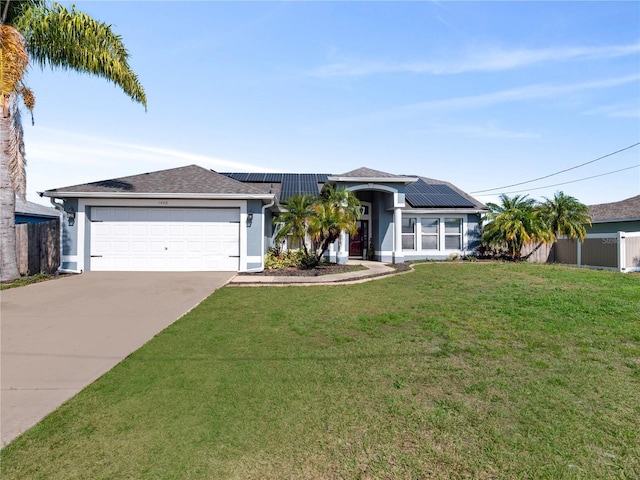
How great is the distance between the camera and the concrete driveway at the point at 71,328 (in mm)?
3529

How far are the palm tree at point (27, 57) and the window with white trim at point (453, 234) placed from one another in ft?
53.1

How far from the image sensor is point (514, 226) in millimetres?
16266

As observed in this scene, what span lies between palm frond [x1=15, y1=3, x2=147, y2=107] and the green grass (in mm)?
10420

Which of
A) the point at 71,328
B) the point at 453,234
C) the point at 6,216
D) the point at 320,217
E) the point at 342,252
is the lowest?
the point at 71,328

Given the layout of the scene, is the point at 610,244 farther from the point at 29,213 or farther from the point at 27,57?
the point at 29,213

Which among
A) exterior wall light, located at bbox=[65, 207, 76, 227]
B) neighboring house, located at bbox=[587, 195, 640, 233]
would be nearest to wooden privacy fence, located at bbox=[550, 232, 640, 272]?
neighboring house, located at bbox=[587, 195, 640, 233]

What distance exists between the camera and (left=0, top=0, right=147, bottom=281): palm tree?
34.9 feet

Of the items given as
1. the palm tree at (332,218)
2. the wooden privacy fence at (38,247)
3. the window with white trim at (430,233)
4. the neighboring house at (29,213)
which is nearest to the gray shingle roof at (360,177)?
the window with white trim at (430,233)

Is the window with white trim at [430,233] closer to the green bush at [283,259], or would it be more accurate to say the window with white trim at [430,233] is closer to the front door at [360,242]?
the front door at [360,242]

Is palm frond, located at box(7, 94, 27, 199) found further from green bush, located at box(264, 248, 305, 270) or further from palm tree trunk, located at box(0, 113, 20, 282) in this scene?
green bush, located at box(264, 248, 305, 270)

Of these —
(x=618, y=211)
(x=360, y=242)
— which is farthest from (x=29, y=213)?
(x=618, y=211)

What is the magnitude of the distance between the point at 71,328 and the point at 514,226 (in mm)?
17419

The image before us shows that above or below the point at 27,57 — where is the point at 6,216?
below

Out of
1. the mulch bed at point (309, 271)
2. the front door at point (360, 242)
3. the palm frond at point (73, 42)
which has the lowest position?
the mulch bed at point (309, 271)
